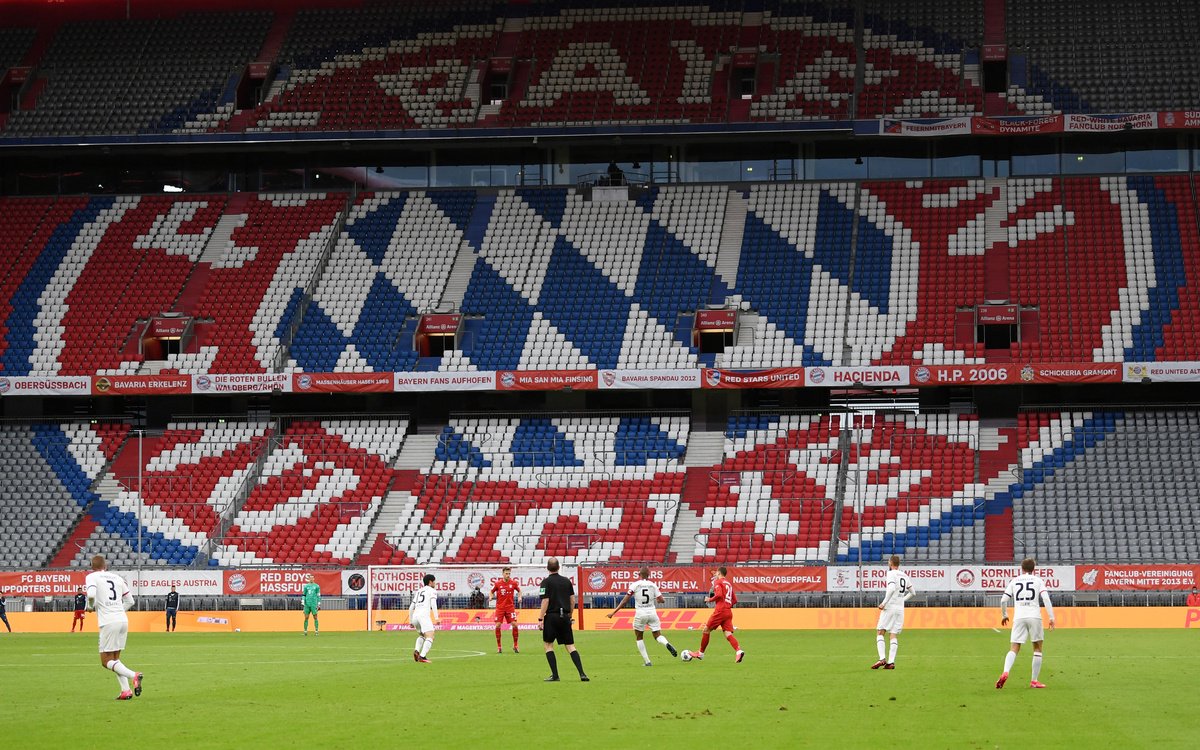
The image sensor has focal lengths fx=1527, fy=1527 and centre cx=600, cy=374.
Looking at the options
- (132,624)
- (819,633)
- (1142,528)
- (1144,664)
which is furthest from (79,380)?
(1144,664)

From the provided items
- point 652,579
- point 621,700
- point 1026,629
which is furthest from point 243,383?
point 1026,629

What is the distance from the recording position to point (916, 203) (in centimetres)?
6278

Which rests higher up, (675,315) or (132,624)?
(675,315)

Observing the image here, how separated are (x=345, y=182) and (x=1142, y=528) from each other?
121ft

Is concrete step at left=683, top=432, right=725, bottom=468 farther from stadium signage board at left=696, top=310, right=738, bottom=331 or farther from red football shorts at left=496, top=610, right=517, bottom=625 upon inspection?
red football shorts at left=496, top=610, right=517, bottom=625

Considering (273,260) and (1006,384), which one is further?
(273,260)

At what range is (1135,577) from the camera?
45625 mm

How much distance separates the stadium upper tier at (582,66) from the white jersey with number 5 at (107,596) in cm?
4187

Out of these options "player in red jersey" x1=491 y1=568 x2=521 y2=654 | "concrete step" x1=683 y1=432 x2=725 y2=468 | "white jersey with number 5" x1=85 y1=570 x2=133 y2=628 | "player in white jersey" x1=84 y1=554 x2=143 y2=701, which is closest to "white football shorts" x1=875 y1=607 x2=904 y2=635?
"player in red jersey" x1=491 y1=568 x2=521 y2=654

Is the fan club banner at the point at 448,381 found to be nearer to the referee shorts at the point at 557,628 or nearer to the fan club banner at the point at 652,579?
the fan club banner at the point at 652,579

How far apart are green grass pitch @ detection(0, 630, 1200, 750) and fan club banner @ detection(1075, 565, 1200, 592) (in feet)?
30.7

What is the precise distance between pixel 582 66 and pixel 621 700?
46.2 meters

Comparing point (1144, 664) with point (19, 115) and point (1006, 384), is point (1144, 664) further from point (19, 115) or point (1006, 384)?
point (19, 115)

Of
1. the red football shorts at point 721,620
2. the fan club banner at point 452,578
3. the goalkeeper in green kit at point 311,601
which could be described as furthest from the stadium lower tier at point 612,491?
the red football shorts at point 721,620
